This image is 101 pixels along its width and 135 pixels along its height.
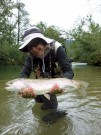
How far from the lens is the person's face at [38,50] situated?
16.9 feet

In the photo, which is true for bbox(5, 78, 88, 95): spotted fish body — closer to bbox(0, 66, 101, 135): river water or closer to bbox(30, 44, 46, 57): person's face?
bbox(0, 66, 101, 135): river water

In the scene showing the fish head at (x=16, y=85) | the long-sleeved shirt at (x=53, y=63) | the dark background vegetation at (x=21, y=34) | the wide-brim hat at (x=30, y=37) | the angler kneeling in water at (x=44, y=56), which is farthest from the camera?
the dark background vegetation at (x=21, y=34)

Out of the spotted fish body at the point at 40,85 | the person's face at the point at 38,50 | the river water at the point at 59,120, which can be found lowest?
the river water at the point at 59,120

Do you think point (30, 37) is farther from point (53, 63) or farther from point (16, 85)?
point (16, 85)

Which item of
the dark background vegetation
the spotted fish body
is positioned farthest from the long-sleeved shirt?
the dark background vegetation

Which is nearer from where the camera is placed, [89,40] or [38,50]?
[38,50]

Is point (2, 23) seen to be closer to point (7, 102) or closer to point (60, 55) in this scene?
point (7, 102)

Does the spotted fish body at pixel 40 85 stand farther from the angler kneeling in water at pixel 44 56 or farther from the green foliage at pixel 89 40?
the green foliage at pixel 89 40

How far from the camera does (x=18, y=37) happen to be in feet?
186

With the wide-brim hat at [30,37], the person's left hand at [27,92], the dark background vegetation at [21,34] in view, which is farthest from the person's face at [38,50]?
the dark background vegetation at [21,34]

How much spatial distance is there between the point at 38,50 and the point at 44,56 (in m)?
0.31

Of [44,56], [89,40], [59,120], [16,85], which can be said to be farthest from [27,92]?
[89,40]

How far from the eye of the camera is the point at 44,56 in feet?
18.0

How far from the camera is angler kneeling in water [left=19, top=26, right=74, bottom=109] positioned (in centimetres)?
511
